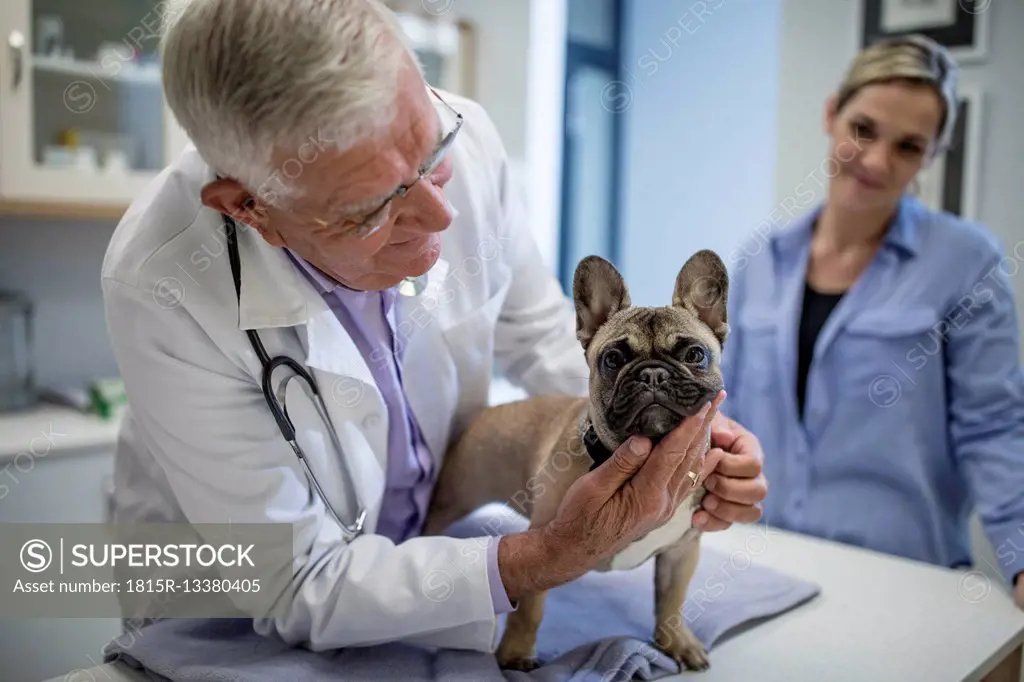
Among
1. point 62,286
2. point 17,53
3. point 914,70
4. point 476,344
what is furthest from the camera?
point 62,286

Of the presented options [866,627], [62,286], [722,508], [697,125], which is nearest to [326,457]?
[722,508]

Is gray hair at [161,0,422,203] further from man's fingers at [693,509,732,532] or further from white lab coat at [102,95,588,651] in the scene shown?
man's fingers at [693,509,732,532]

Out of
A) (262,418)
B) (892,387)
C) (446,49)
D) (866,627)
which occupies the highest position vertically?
(446,49)

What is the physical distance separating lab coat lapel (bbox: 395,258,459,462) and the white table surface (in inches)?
20.5

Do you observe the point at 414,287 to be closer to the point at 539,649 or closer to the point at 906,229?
the point at 539,649

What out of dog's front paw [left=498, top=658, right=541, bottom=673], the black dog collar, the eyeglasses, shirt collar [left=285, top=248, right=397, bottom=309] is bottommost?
dog's front paw [left=498, top=658, right=541, bottom=673]

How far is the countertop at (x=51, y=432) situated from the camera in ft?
7.18

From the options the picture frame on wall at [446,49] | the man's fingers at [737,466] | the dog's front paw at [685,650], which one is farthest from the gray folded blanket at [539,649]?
the picture frame on wall at [446,49]

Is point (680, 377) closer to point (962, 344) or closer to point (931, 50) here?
point (962, 344)

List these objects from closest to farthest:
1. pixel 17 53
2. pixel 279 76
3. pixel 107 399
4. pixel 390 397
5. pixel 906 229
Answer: pixel 279 76 < pixel 390 397 < pixel 906 229 < pixel 17 53 < pixel 107 399

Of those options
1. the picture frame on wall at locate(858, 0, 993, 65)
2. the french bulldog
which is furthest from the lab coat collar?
the picture frame on wall at locate(858, 0, 993, 65)

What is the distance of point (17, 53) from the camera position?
7.55ft

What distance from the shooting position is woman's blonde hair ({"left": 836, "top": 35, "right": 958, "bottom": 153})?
1.80 metres

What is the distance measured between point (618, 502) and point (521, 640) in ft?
0.93
